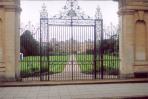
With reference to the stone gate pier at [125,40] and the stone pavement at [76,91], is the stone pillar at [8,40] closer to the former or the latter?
the stone gate pier at [125,40]

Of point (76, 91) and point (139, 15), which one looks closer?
point (76, 91)

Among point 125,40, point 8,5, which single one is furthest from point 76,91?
point 8,5

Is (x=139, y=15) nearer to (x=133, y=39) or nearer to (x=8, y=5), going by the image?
(x=133, y=39)

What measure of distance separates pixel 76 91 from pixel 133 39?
222 inches

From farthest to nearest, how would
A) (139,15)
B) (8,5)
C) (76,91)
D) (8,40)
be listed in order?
(139,15)
(8,40)
(8,5)
(76,91)

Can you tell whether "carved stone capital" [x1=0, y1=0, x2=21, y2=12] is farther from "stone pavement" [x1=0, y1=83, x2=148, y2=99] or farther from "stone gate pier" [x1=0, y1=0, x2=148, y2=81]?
"stone pavement" [x1=0, y1=83, x2=148, y2=99]

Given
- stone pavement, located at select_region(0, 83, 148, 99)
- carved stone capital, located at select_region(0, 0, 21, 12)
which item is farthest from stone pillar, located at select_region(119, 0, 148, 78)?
carved stone capital, located at select_region(0, 0, 21, 12)

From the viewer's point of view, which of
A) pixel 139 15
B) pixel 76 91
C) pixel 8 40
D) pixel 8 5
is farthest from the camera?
pixel 139 15

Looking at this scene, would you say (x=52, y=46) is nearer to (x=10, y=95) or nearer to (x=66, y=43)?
(x=66, y=43)

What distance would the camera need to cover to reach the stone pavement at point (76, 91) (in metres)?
14.0

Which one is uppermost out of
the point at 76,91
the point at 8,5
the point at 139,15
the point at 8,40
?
the point at 8,5

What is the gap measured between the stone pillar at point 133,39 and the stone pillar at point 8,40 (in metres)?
5.73

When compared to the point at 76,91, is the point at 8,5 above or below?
above

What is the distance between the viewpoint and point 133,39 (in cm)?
1959
